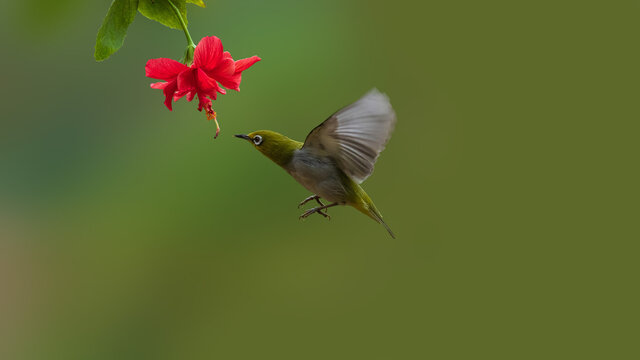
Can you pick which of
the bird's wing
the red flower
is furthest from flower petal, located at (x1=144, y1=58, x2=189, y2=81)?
the bird's wing

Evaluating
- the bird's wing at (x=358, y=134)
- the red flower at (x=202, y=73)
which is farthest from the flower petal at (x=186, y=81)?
the bird's wing at (x=358, y=134)

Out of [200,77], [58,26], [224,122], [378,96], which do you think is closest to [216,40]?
[200,77]

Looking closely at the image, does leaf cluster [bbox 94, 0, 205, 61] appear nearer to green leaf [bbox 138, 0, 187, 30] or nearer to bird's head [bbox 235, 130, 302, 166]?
green leaf [bbox 138, 0, 187, 30]

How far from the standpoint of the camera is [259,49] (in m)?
2.00

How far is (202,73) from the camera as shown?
523 mm

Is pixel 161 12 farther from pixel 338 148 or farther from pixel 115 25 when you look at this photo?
pixel 338 148

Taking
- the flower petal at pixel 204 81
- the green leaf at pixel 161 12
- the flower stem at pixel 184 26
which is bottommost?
the flower petal at pixel 204 81

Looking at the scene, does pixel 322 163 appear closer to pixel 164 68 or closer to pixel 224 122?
pixel 164 68

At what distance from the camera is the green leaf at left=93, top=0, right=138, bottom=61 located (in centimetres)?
53

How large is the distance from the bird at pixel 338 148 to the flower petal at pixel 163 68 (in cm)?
7

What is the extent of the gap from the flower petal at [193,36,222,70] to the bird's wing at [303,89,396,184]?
0.35 feet

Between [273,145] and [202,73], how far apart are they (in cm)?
9

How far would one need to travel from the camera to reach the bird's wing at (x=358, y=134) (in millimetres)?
479

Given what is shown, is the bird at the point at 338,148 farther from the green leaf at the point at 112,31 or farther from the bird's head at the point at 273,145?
the green leaf at the point at 112,31
